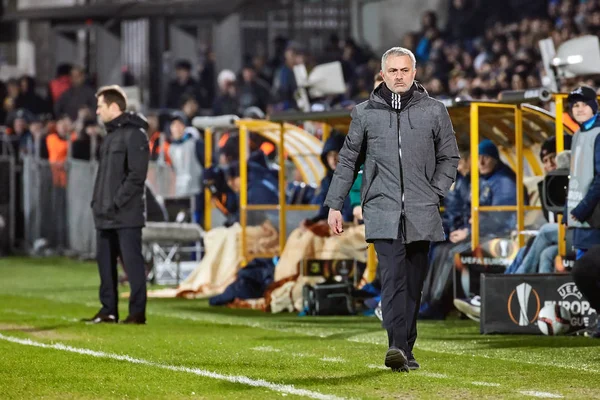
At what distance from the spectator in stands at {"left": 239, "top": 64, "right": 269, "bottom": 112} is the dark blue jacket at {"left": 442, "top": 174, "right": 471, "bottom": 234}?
1263 cm

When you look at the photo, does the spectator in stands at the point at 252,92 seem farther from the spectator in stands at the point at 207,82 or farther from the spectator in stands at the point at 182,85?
the spectator in stands at the point at 182,85

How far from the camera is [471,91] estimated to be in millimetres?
22797

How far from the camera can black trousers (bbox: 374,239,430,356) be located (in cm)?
964

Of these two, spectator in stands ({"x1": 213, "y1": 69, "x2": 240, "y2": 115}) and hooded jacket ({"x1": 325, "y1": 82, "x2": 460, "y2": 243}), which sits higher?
spectator in stands ({"x1": 213, "y1": 69, "x2": 240, "y2": 115})

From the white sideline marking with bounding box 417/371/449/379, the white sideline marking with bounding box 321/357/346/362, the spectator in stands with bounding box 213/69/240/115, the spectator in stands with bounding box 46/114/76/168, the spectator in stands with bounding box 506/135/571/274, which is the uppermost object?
the spectator in stands with bounding box 213/69/240/115

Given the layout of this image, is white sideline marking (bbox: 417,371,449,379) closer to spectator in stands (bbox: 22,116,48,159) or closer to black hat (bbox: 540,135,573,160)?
black hat (bbox: 540,135,573,160)

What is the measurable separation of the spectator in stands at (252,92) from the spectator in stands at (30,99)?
257 inches

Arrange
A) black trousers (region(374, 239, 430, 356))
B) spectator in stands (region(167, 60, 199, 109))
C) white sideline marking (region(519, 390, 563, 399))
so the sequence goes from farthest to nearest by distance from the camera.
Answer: spectator in stands (region(167, 60, 199, 109)) < black trousers (region(374, 239, 430, 356)) < white sideline marking (region(519, 390, 563, 399))

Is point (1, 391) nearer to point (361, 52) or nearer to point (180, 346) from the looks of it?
point (180, 346)

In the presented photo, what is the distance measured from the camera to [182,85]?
3216cm

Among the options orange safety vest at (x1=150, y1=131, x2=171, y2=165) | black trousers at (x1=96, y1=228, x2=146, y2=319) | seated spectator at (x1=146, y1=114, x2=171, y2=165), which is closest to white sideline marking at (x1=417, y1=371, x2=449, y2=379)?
black trousers at (x1=96, y1=228, x2=146, y2=319)

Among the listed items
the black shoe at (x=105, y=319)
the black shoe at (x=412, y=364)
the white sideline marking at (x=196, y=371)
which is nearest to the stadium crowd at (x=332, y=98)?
the black shoe at (x=105, y=319)

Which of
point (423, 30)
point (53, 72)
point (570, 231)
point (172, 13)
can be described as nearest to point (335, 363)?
point (570, 231)

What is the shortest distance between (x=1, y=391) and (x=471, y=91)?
14.8 m
